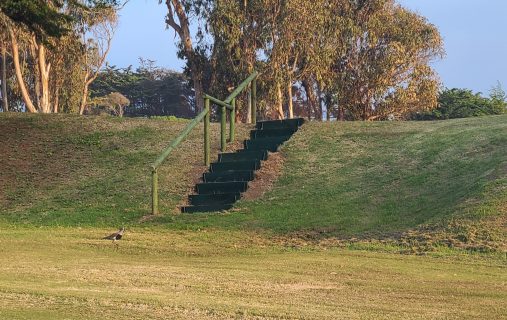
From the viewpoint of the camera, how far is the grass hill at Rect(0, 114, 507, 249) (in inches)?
509

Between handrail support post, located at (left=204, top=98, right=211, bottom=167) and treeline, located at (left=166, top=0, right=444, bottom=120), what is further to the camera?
treeline, located at (left=166, top=0, right=444, bottom=120)

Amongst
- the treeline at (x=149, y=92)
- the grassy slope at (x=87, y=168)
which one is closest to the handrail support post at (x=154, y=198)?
the grassy slope at (x=87, y=168)

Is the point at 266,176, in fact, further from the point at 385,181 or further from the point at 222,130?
the point at 385,181

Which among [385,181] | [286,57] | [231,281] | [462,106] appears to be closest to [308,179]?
[385,181]

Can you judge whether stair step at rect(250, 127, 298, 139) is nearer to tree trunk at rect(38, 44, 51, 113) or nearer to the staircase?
the staircase

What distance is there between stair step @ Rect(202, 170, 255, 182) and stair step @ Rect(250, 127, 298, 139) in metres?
2.67

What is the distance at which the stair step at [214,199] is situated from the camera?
15.9 meters

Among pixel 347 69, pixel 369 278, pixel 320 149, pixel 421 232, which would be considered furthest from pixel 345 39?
pixel 369 278

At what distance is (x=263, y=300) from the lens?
7.20 m

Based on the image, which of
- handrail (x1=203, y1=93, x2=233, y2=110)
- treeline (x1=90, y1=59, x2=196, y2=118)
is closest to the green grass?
handrail (x1=203, y1=93, x2=233, y2=110)

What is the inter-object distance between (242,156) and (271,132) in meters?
2.16

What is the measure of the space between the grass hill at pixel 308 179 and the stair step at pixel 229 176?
343 mm

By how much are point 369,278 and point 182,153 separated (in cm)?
1040

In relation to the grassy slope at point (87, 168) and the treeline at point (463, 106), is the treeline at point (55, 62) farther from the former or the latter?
the treeline at point (463, 106)
